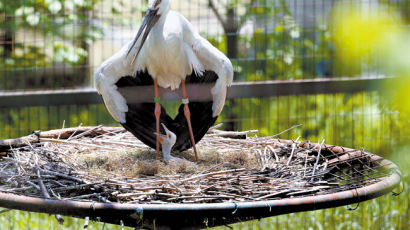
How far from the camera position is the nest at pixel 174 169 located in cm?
166

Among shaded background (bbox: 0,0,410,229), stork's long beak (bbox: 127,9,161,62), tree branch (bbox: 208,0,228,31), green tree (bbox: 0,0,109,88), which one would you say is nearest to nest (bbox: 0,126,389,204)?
stork's long beak (bbox: 127,9,161,62)

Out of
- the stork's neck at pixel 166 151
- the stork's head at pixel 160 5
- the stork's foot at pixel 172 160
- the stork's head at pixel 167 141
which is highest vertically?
the stork's head at pixel 160 5

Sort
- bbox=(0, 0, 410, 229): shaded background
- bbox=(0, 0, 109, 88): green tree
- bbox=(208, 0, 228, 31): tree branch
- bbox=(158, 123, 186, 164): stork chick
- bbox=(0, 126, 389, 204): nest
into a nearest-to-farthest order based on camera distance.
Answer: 1. bbox=(0, 126, 389, 204): nest
2. bbox=(158, 123, 186, 164): stork chick
3. bbox=(0, 0, 410, 229): shaded background
4. bbox=(208, 0, 228, 31): tree branch
5. bbox=(0, 0, 109, 88): green tree

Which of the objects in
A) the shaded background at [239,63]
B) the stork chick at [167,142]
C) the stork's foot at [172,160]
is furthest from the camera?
the shaded background at [239,63]

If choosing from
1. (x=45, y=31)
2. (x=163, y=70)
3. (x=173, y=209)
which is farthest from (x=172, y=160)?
(x=45, y=31)

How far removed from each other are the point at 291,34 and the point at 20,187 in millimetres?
2475

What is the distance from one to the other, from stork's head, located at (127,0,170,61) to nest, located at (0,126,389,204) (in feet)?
1.79

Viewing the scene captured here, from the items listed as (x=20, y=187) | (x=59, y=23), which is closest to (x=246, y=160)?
(x=20, y=187)

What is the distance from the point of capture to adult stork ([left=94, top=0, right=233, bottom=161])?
7.54 ft

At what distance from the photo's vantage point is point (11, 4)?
167 inches

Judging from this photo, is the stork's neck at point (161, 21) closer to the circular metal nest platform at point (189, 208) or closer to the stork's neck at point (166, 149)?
the stork's neck at point (166, 149)

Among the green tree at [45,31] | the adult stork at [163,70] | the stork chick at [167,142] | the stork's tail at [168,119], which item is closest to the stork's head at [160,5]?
the adult stork at [163,70]

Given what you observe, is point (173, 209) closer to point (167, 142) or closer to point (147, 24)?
point (167, 142)

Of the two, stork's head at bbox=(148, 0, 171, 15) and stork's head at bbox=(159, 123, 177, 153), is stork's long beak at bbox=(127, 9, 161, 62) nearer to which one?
stork's head at bbox=(148, 0, 171, 15)
